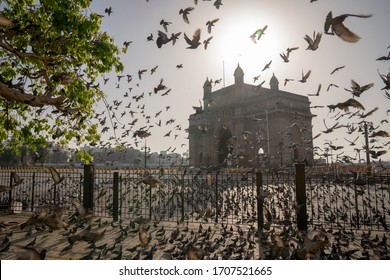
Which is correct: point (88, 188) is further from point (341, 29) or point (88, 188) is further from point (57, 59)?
point (341, 29)

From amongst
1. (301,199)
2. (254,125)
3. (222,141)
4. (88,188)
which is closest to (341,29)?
(301,199)

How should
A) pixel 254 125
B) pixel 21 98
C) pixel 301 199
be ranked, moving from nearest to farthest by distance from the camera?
pixel 21 98, pixel 301 199, pixel 254 125

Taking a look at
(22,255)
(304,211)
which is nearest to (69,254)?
(22,255)

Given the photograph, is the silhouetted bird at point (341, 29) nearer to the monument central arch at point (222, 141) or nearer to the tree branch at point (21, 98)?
the tree branch at point (21, 98)

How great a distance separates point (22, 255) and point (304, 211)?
23.4 feet

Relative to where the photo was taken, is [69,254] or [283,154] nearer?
[69,254]

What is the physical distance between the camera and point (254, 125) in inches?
1966

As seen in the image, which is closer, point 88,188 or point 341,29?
point 341,29

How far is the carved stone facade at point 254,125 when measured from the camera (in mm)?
43750

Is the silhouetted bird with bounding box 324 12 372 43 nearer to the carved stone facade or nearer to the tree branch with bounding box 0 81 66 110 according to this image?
the tree branch with bounding box 0 81 66 110

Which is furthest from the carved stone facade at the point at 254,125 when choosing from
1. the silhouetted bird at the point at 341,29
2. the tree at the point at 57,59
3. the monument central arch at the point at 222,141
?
the silhouetted bird at the point at 341,29

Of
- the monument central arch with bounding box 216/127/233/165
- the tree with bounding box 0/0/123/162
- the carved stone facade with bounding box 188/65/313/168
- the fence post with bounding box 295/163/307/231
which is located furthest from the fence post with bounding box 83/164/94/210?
the monument central arch with bounding box 216/127/233/165
